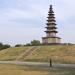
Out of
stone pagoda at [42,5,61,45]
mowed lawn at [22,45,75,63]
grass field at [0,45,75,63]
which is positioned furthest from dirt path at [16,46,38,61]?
stone pagoda at [42,5,61,45]

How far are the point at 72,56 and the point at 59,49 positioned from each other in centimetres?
1274

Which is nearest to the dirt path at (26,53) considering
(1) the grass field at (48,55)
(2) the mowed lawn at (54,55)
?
(1) the grass field at (48,55)

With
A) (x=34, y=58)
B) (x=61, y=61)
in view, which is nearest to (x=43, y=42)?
(x=34, y=58)

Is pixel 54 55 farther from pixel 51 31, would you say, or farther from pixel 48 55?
pixel 51 31

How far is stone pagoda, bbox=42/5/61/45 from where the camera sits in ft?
355

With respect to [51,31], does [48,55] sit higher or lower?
lower

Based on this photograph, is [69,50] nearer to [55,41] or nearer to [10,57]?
[10,57]

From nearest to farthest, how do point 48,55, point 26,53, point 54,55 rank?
point 54,55 < point 48,55 < point 26,53

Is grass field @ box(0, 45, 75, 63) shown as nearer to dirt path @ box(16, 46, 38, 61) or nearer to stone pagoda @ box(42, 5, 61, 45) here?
dirt path @ box(16, 46, 38, 61)

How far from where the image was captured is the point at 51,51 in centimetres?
8031

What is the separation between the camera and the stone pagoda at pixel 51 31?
10812 centimetres

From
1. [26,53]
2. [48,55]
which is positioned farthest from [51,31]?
[48,55]

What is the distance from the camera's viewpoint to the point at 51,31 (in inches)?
4267

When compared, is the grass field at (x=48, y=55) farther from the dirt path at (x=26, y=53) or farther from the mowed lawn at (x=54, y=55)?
the dirt path at (x=26, y=53)
